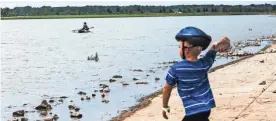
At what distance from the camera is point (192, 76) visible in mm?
5531

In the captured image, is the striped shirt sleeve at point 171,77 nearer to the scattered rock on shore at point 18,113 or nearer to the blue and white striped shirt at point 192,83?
the blue and white striped shirt at point 192,83

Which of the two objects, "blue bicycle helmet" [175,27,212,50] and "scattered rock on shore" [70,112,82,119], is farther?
"scattered rock on shore" [70,112,82,119]

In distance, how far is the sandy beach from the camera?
12.1 metres

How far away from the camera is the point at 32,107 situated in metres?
18.9

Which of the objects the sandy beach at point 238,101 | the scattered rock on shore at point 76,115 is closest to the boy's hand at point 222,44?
the sandy beach at point 238,101

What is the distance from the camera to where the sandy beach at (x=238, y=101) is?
39.5 ft

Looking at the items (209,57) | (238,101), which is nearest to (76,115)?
(238,101)

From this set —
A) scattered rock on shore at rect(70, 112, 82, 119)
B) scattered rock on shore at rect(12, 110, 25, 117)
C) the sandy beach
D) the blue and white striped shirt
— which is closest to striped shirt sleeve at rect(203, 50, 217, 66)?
the blue and white striped shirt

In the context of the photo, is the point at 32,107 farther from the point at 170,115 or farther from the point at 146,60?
the point at 146,60

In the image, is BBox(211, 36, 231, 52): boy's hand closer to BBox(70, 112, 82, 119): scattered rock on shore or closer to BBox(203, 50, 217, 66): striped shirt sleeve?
BBox(203, 50, 217, 66): striped shirt sleeve

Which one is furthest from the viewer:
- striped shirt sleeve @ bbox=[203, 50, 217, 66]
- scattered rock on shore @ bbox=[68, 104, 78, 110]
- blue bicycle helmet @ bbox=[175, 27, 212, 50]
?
scattered rock on shore @ bbox=[68, 104, 78, 110]

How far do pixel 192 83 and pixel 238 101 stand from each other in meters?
8.97

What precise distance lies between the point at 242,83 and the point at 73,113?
6.52m

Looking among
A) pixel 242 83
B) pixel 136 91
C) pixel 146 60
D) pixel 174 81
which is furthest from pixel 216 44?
pixel 146 60
